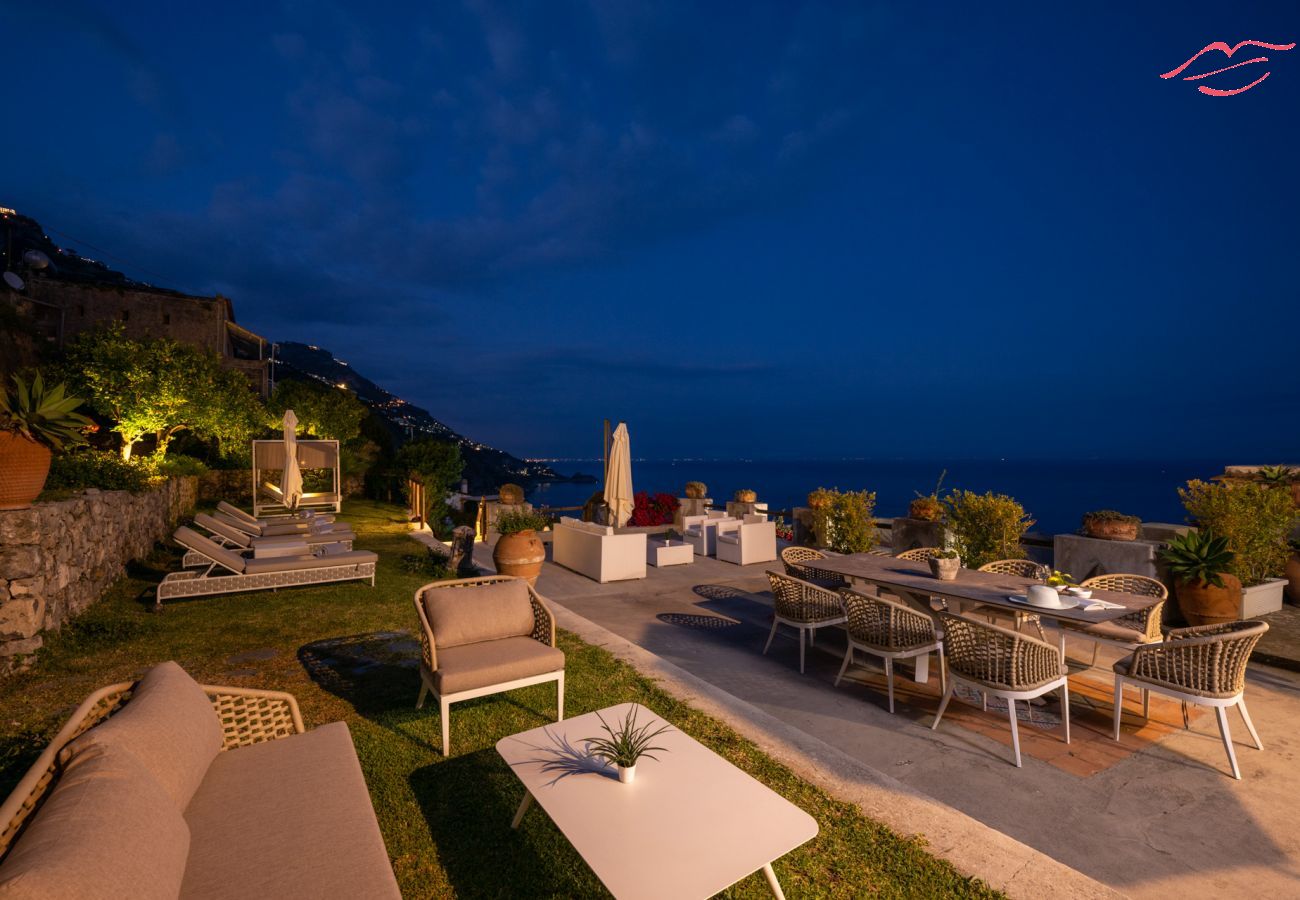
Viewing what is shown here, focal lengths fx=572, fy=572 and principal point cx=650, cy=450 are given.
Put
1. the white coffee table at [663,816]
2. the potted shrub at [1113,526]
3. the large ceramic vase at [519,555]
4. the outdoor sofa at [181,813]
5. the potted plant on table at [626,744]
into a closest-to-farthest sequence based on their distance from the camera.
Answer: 1. the outdoor sofa at [181,813]
2. the white coffee table at [663,816]
3. the potted plant on table at [626,744]
4. the large ceramic vase at [519,555]
5. the potted shrub at [1113,526]

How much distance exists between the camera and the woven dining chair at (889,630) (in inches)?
166

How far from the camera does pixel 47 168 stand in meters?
76.6

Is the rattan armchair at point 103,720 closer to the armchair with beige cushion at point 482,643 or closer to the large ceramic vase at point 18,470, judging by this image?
the armchair with beige cushion at point 482,643

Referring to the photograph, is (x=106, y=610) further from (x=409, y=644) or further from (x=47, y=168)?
(x=47, y=168)

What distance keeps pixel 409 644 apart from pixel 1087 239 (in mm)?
62296

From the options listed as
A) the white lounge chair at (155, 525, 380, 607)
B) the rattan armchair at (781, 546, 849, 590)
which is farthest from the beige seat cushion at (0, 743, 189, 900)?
the white lounge chair at (155, 525, 380, 607)

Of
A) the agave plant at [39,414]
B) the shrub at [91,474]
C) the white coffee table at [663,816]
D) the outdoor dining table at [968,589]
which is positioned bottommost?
the white coffee table at [663,816]

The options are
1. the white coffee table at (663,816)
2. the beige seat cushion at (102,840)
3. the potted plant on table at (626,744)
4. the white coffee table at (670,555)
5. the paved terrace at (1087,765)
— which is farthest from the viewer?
the white coffee table at (670,555)

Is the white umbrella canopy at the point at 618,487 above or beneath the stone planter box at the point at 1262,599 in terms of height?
above

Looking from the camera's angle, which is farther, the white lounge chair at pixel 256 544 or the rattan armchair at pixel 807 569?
the white lounge chair at pixel 256 544

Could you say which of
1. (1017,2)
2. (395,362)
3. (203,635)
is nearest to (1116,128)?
(1017,2)

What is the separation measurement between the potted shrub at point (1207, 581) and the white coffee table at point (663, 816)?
20.2ft

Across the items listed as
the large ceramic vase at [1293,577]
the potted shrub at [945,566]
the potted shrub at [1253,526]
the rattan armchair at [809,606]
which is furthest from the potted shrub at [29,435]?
the large ceramic vase at [1293,577]

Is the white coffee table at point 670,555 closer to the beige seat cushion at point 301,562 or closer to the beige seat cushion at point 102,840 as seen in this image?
the beige seat cushion at point 301,562
